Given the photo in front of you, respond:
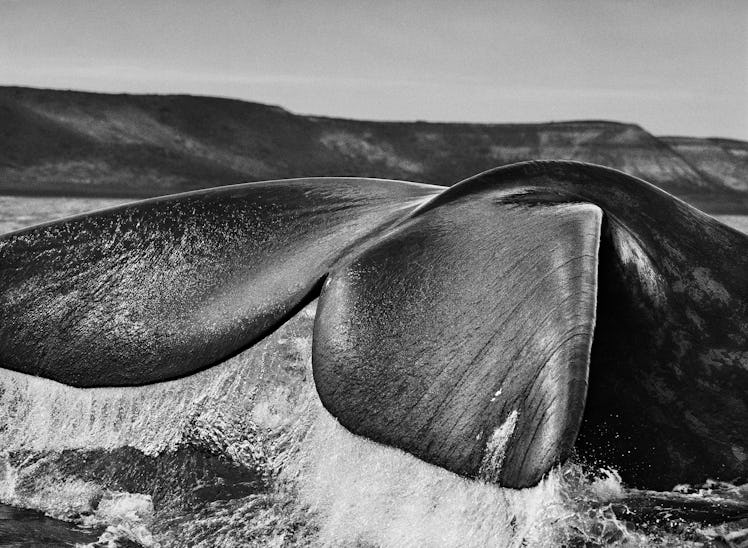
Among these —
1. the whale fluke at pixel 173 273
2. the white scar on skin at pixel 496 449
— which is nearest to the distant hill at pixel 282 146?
the whale fluke at pixel 173 273

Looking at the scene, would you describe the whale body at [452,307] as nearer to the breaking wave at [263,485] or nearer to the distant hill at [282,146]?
the breaking wave at [263,485]

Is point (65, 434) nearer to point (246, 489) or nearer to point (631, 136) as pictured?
point (246, 489)

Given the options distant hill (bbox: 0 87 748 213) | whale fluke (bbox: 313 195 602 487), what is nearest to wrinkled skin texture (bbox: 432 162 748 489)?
whale fluke (bbox: 313 195 602 487)

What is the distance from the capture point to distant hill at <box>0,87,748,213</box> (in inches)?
1134

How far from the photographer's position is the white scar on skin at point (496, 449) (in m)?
3.10

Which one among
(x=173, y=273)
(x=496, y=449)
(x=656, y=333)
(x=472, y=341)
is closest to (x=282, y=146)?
(x=173, y=273)

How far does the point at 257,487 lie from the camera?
4.46 metres

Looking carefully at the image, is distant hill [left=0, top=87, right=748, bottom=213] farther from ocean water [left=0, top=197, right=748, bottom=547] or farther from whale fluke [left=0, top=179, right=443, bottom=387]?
whale fluke [left=0, top=179, right=443, bottom=387]

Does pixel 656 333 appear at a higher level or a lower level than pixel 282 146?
higher

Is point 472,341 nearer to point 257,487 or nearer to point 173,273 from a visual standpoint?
point 173,273

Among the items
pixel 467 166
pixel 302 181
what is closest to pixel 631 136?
pixel 467 166

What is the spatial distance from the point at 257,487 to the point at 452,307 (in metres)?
1.47

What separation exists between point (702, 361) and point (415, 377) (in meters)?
1.14

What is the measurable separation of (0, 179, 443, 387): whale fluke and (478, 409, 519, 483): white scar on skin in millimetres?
935
